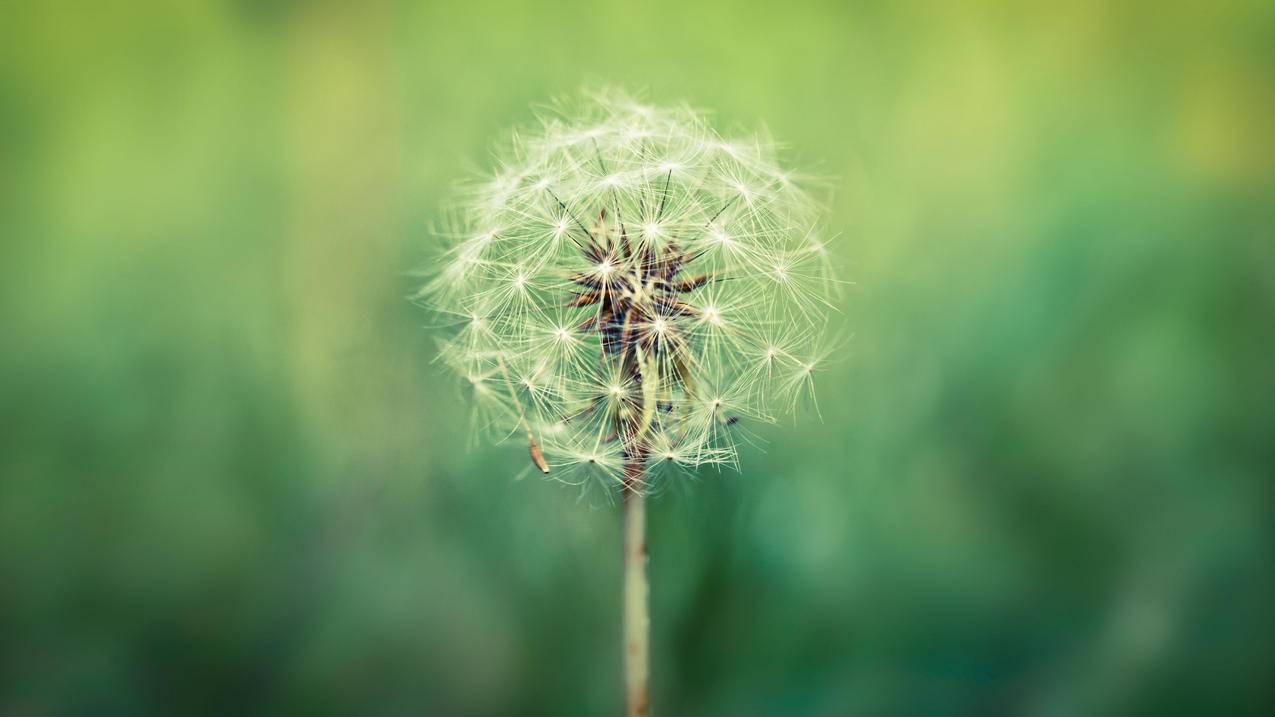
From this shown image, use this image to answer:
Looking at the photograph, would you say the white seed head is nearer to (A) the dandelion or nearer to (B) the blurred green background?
(A) the dandelion

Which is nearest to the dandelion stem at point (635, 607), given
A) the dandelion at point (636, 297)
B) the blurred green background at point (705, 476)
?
the dandelion at point (636, 297)

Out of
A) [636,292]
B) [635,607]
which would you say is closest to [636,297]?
[636,292]

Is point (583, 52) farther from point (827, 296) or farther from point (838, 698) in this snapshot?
point (838, 698)

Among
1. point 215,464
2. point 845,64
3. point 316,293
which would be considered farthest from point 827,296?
point 215,464

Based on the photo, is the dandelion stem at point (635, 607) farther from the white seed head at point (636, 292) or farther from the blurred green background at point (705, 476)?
the blurred green background at point (705, 476)

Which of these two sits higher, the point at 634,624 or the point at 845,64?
the point at 845,64

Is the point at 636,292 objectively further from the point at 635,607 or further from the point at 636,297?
the point at 635,607

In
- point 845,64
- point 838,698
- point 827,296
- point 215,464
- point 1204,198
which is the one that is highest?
point 845,64

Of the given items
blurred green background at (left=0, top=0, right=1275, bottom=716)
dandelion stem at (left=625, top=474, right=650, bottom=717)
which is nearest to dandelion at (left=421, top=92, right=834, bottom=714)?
dandelion stem at (left=625, top=474, right=650, bottom=717)
